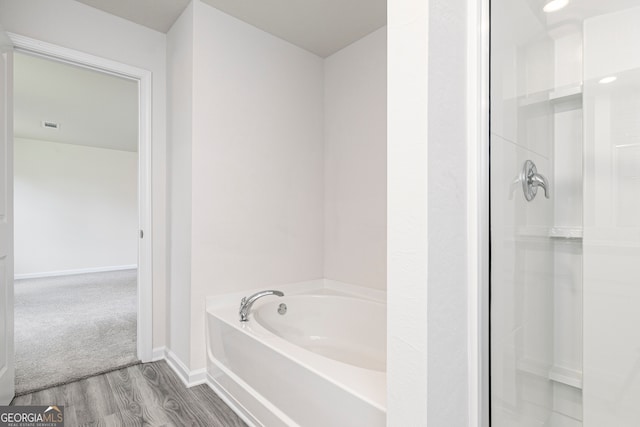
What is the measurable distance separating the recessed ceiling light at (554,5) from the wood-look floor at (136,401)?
2122 millimetres

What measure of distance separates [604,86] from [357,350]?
1.86 metres

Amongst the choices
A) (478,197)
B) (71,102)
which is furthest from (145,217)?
(71,102)

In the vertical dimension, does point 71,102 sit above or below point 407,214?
above

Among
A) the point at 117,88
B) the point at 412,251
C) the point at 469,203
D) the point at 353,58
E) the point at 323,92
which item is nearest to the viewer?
the point at 412,251

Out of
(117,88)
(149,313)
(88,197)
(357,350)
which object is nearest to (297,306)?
(357,350)

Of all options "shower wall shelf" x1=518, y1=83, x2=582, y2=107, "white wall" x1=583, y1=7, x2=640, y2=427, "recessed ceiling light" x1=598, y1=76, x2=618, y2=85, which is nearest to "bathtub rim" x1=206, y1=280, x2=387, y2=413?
"white wall" x1=583, y1=7, x2=640, y2=427

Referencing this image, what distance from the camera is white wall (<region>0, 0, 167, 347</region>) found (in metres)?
1.98

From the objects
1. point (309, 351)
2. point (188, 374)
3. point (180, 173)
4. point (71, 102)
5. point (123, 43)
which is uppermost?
point (71, 102)

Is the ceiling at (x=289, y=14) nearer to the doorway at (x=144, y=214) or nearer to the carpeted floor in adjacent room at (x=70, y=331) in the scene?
the doorway at (x=144, y=214)

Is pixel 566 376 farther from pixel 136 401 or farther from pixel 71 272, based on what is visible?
pixel 71 272

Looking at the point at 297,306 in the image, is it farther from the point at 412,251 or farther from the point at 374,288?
the point at 412,251

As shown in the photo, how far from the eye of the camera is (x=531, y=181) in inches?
43.3

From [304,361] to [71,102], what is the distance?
428 cm

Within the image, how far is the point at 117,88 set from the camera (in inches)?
140
